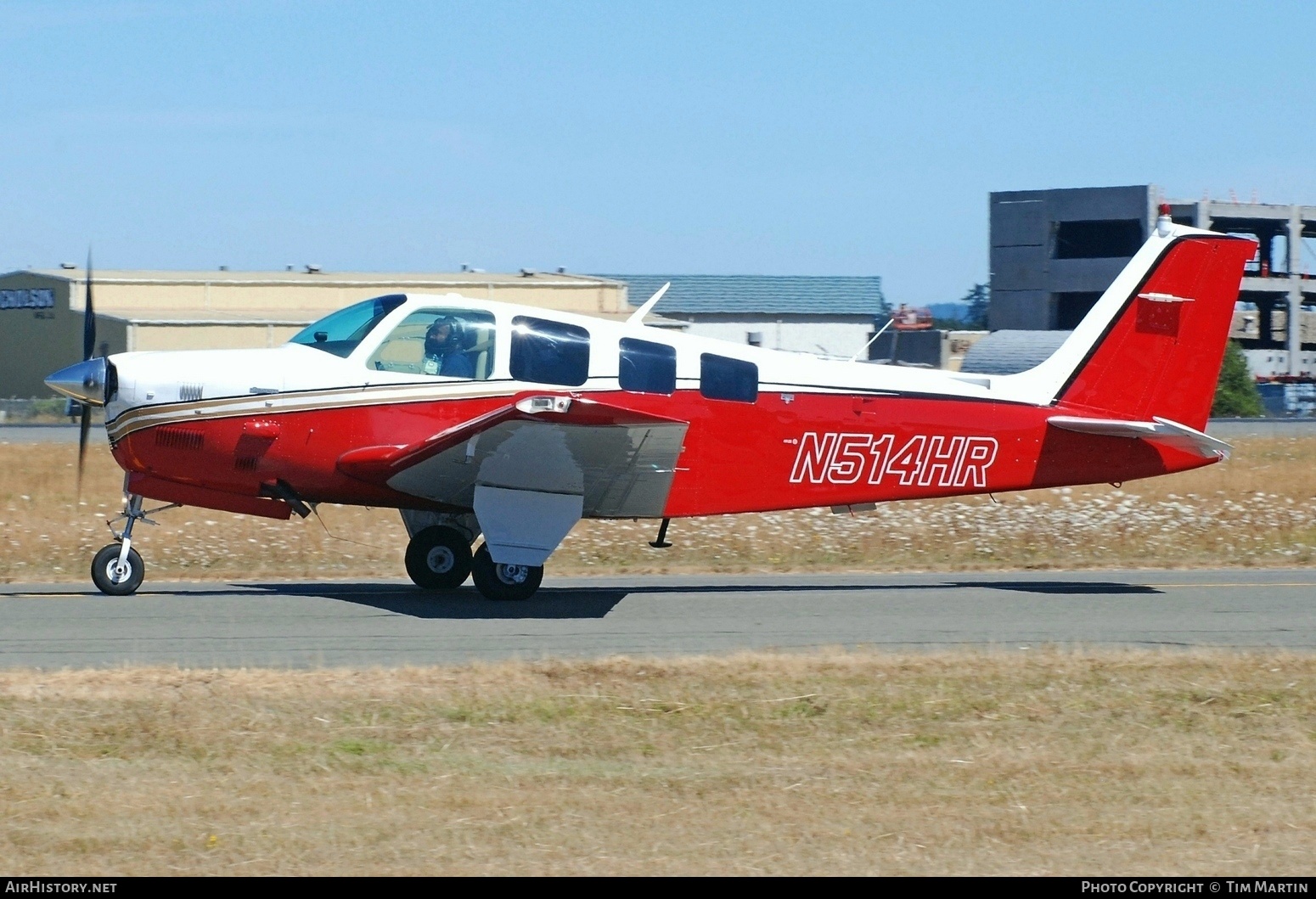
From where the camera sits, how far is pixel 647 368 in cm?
1146

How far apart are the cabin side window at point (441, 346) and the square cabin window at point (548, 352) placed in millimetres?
220

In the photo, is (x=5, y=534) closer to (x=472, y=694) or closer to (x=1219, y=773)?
(x=472, y=694)

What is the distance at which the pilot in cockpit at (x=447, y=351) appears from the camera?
11.1 m

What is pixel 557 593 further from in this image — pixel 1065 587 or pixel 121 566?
pixel 1065 587

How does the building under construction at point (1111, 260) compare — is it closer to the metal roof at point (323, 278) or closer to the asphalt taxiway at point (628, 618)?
the metal roof at point (323, 278)

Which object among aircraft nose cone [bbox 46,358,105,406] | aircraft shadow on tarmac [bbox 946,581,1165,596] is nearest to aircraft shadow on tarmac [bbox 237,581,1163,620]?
aircraft shadow on tarmac [bbox 946,581,1165,596]

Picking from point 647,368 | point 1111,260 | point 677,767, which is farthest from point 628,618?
point 1111,260

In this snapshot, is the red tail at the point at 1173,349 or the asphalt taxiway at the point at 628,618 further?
the red tail at the point at 1173,349

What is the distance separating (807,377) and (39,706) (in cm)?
679

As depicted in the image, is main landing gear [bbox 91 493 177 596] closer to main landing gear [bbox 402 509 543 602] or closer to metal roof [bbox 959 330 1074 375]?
main landing gear [bbox 402 509 543 602]

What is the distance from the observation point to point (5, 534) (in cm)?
1582

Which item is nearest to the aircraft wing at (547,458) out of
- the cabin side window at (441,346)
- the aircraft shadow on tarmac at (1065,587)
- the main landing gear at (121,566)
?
the cabin side window at (441,346)

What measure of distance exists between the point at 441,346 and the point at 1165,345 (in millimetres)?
6400

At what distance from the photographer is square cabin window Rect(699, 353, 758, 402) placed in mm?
11672
